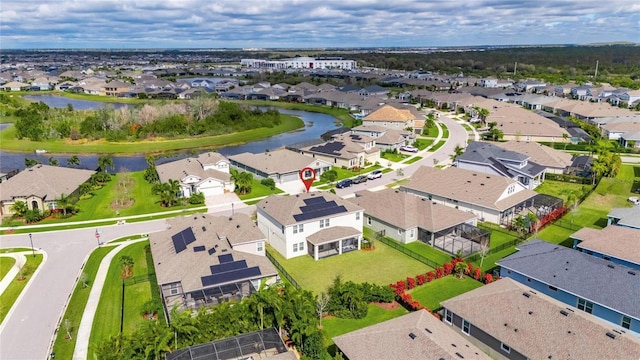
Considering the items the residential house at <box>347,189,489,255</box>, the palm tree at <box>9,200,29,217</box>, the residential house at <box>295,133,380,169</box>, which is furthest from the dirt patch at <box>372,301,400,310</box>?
the palm tree at <box>9,200,29,217</box>

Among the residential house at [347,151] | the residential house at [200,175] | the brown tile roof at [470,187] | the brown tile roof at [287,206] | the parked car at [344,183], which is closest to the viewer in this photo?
the brown tile roof at [287,206]

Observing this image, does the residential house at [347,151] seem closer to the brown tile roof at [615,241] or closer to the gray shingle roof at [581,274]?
the brown tile roof at [615,241]

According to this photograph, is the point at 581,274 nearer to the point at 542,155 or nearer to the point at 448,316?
the point at 448,316

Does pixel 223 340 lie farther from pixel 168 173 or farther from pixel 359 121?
pixel 359 121

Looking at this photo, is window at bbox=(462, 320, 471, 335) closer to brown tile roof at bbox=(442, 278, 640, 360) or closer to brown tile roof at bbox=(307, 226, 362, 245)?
brown tile roof at bbox=(442, 278, 640, 360)

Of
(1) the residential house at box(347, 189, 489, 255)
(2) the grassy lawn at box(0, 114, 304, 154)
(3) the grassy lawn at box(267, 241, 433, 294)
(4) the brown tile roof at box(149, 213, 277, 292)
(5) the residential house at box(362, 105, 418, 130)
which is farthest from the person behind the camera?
(5) the residential house at box(362, 105, 418, 130)

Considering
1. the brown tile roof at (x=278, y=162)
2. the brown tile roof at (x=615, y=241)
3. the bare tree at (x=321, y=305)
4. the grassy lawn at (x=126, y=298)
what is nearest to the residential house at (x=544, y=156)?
the brown tile roof at (x=615, y=241)

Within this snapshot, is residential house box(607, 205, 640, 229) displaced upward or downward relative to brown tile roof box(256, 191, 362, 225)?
downward

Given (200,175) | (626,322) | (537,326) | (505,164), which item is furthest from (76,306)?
(505,164)
